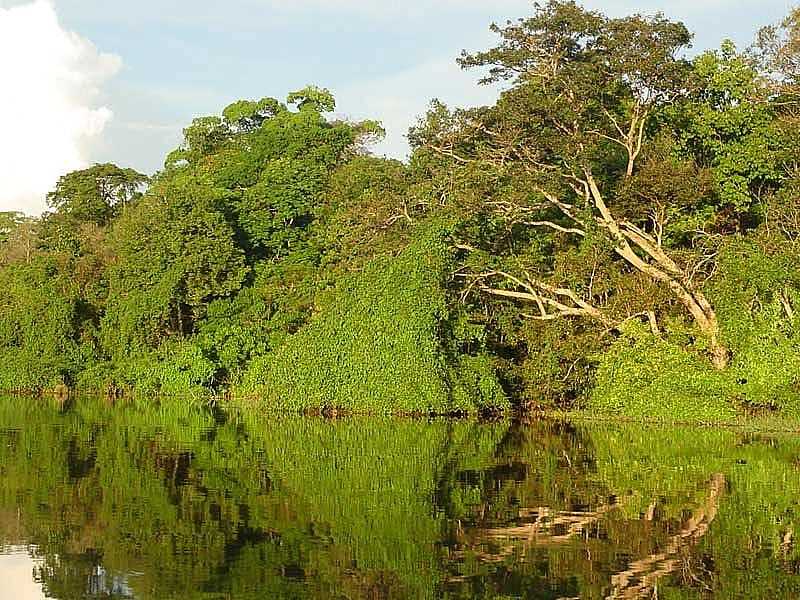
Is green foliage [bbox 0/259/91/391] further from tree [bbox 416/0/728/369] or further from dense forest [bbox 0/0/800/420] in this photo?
tree [bbox 416/0/728/369]

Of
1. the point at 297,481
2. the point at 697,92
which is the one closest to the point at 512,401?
the point at 697,92

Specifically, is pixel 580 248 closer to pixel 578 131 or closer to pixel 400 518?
pixel 578 131

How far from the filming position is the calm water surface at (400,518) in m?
9.78

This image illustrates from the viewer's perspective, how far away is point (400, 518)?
42.2 ft

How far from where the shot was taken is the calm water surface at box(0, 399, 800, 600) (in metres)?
9.78

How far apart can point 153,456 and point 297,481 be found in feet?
14.7

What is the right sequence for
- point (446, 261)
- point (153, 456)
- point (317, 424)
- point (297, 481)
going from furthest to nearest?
point (446, 261) < point (317, 424) < point (153, 456) < point (297, 481)

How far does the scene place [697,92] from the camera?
2825cm

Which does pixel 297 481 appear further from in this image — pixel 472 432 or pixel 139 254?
pixel 139 254

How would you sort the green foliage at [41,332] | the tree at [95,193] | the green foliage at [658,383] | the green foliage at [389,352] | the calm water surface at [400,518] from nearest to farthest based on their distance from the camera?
the calm water surface at [400,518], the green foliage at [658,383], the green foliage at [389,352], the green foliage at [41,332], the tree at [95,193]

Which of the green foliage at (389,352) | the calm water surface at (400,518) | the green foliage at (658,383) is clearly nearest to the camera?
the calm water surface at (400,518)

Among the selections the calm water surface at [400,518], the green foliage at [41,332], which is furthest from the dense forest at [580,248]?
the green foliage at [41,332]

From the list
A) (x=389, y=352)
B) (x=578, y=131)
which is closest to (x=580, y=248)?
(x=578, y=131)

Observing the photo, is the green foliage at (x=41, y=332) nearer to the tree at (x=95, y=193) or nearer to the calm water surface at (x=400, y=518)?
the tree at (x=95, y=193)
